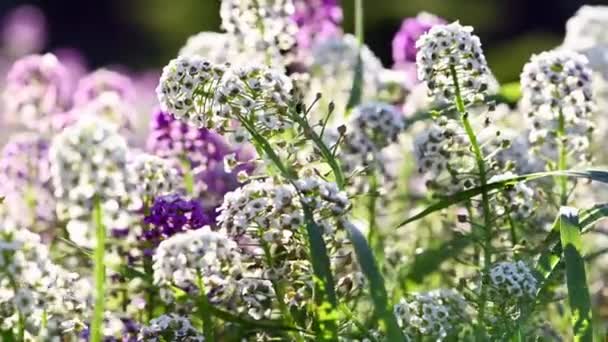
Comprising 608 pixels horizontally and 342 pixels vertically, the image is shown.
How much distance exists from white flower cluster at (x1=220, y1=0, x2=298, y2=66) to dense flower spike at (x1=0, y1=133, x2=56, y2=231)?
74cm

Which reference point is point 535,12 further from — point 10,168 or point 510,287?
point 510,287

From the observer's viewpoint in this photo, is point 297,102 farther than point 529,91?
No

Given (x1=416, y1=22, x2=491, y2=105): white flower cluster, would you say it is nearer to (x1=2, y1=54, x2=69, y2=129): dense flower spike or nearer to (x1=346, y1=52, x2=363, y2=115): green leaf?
(x1=346, y1=52, x2=363, y2=115): green leaf

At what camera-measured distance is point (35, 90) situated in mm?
5113

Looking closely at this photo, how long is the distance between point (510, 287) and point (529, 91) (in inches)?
42.2

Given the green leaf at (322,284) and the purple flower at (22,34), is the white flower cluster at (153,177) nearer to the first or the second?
the green leaf at (322,284)

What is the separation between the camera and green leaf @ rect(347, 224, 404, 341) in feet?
8.94

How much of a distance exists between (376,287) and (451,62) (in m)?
0.82

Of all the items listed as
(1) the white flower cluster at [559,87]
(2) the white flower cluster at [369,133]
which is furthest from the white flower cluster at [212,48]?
(1) the white flower cluster at [559,87]

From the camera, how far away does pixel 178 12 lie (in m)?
13.9

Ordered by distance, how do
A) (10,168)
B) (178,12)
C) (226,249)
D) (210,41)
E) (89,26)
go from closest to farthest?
(226,249) < (10,168) < (210,41) < (178,12) < (89,26)

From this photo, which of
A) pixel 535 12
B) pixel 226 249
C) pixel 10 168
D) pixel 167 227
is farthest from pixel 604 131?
pixel 535 12

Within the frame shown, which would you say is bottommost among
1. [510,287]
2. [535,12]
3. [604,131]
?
[510,287]

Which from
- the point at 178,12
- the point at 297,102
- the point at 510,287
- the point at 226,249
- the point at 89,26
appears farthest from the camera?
the point at 89,26
